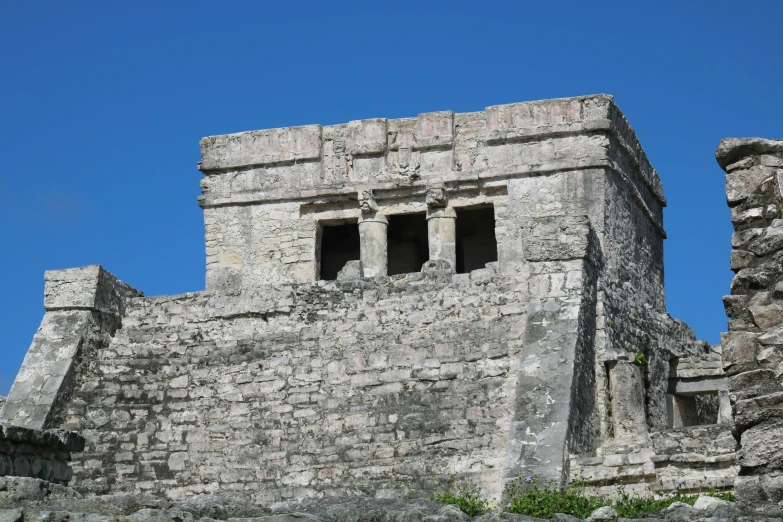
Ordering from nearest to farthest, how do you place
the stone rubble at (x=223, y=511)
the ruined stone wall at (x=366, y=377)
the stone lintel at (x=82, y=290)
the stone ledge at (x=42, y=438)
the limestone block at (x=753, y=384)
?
the stone rubble at (x=223, y=511) < the limestone block at (x=753, y=384) < the stone ledge at (x=42, y=438) < the ruined stone wall at (x=366, y=377) < the stone lintel at (x=82, y=290)

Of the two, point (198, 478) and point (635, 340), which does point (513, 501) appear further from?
point (635, 340)

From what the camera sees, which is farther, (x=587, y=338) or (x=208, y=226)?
(x=208, y=226)

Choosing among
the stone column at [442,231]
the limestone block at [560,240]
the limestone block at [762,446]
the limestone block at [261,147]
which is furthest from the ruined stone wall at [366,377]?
the limestone block at [762,446]

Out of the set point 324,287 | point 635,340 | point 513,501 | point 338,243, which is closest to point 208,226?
point 338,243

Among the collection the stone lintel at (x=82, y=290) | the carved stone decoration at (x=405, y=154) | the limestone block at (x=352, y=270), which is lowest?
the stone lintel at (x=82, y=290)

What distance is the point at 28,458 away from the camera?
8945 millimetres

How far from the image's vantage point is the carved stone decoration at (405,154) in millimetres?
19406

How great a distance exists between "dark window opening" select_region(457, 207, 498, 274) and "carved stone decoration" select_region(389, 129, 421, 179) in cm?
167

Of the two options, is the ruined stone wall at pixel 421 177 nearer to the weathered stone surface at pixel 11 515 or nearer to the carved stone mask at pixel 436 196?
the carved stone mask at pixel 436 196

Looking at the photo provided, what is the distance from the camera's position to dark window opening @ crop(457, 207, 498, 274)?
21.0m

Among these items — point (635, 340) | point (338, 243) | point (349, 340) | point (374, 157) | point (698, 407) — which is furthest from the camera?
point (338, 243)

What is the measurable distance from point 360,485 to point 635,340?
4.73 metres

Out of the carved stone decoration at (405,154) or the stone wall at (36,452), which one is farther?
the carved stone decoration at (405,154)

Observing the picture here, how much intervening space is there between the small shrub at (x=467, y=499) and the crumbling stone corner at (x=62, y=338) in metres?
4.47
